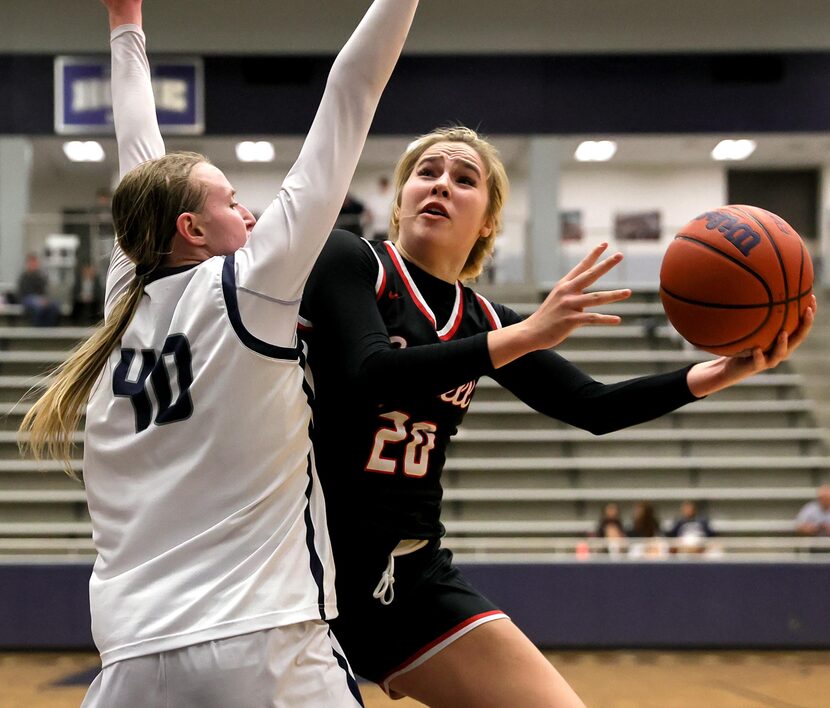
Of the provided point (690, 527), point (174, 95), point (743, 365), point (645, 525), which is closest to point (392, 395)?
point (743, 365)

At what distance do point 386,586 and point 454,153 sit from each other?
3.01 feet

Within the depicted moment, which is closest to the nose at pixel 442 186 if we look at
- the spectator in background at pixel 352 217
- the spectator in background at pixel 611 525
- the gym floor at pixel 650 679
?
the gym floor at pixel 650 679

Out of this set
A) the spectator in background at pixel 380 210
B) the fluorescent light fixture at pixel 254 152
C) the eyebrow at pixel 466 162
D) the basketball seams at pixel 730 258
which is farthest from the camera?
the fluorescent light fixture at pixel 254 152

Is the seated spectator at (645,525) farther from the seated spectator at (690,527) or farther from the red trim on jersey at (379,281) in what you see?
the red trim on jersey at (379,281)

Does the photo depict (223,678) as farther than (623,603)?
No

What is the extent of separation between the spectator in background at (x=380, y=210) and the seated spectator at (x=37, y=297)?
3.10 m

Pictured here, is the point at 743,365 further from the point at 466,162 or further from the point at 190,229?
the point at 190,229

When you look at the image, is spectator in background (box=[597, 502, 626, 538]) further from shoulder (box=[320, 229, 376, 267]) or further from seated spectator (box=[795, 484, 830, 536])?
shoulder (box=[320, 229, 376, 267])

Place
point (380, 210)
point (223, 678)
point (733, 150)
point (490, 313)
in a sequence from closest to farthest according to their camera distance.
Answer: point (223, 678) → point (490, 313) → point (380, 210) → point (733, 150)

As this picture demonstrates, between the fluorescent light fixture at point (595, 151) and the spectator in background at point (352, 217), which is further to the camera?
the fluorescent light fixture at point (595, 151)

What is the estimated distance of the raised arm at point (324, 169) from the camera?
158 centimetres

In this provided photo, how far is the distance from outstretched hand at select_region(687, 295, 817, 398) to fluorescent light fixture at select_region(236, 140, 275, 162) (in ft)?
32.5

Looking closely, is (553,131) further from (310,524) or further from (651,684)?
(310,524)

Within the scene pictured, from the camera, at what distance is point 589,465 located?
9461 mm
